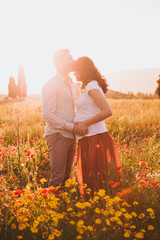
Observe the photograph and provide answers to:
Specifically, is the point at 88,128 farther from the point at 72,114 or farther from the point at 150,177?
the point at 150,177

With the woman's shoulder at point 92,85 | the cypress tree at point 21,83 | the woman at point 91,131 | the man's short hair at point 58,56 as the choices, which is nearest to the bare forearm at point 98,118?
the woman at point 91,131

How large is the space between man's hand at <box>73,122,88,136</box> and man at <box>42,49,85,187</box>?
7cm

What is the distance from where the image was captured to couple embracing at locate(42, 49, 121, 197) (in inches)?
116

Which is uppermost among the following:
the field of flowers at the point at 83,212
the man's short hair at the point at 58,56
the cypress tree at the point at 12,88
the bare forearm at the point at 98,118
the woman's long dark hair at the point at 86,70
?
the cypress tree at the point at 12,88

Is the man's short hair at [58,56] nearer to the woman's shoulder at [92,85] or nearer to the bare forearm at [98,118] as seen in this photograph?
the woman's shoulder at [92,85]

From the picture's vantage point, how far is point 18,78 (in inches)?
2133

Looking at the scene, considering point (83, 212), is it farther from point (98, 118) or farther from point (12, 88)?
point (12, 88)

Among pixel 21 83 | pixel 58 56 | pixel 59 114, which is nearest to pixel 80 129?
pixel 59 114

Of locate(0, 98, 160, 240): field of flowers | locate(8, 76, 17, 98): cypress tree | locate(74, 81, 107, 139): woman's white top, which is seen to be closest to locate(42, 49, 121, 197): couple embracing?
locate(74, 81, 107, 139): woman's white top

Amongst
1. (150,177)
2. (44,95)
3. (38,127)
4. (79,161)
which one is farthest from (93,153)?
(38,127)

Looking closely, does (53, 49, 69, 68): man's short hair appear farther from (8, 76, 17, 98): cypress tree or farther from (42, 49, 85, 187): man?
(8, 76, 17, 98): cypress tree

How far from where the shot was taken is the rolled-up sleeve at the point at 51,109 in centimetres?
299

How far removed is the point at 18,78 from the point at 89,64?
5421 cm

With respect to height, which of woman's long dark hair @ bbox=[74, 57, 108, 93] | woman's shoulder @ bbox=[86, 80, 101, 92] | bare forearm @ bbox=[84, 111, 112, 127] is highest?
woman's long dark hair @ bbox=[74, 57, 108, 93]
